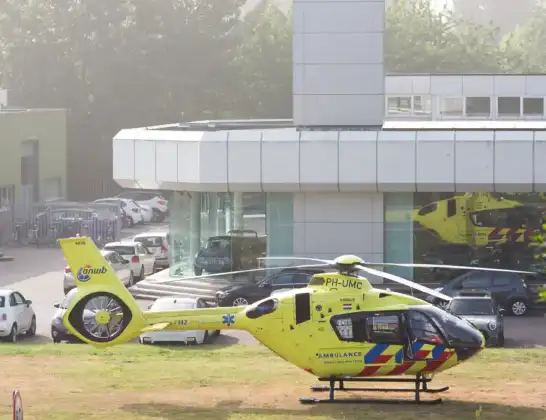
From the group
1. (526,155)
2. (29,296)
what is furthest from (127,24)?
(526,155)

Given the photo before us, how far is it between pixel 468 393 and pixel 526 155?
14.3m

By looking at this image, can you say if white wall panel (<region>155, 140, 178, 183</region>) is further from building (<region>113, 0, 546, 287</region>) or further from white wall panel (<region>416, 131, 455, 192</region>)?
white wall panel (<region>416, 131, 455, 192</region>)

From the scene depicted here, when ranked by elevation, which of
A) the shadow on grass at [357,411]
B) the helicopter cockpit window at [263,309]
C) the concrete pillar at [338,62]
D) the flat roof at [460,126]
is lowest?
the shadow on grass at [357,411]

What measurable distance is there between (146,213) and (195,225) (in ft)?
80.8

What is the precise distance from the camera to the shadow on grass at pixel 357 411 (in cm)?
2284

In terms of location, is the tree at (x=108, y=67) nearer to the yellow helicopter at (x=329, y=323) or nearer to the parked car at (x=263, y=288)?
the parked car at (x=263, y=288)

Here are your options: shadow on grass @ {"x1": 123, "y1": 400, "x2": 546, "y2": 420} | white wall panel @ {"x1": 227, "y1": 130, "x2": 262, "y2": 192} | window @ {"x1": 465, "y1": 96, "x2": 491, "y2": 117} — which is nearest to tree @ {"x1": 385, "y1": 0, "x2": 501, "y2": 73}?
window @ {"x1": 465, "y1": 96, "x2": 491, "y2": 117}

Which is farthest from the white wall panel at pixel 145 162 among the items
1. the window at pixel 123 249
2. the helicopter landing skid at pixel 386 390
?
the helicopter landing skid at pixel 386 390

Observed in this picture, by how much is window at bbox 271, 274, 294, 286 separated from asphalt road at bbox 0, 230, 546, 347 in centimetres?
281

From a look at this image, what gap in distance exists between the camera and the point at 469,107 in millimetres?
60094

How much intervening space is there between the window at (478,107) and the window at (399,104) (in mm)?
2905

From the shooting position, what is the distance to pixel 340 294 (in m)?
23.3

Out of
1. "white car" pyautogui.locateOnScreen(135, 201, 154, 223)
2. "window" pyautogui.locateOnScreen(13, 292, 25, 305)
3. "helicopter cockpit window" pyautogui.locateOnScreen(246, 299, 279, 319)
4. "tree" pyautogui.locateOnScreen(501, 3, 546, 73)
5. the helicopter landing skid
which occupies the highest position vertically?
"tree" pyautogui.locateOnScreen(501, 3, 546, 73)

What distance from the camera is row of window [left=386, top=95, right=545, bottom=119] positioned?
59.2 metres
